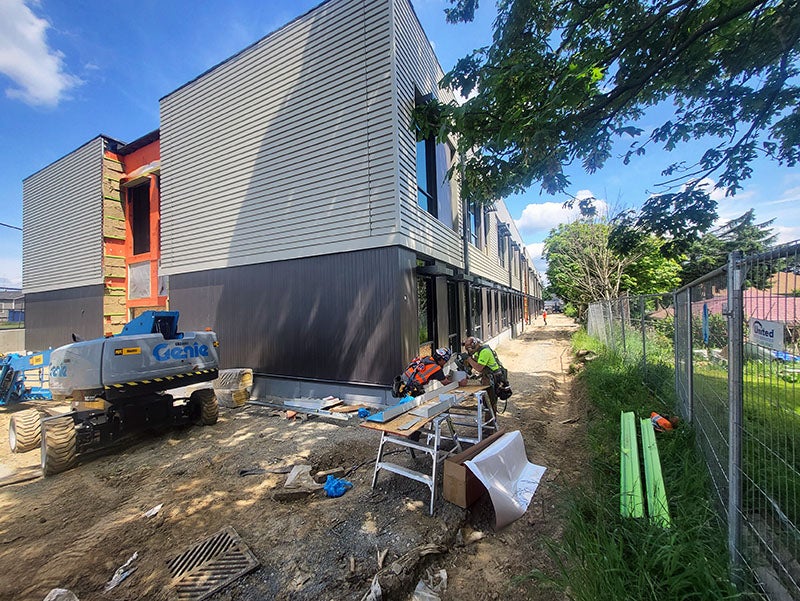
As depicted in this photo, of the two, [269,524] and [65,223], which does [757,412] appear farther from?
[65,223]

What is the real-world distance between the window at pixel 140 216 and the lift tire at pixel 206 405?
1004 cm

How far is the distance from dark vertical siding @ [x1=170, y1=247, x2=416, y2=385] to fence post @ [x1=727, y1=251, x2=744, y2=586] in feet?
16.7

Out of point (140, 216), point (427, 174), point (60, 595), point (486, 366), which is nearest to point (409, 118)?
point (427, 174)

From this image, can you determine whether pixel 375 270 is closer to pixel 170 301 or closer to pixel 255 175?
pixel 255 175

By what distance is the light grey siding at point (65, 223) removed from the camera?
1328 cm

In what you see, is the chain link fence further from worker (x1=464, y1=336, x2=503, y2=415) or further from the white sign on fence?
worker (x1=464, y1=336, x2=503, y2=415)

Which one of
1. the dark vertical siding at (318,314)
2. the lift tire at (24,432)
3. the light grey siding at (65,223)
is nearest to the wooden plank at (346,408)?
the dark vertical siding at (318,314)

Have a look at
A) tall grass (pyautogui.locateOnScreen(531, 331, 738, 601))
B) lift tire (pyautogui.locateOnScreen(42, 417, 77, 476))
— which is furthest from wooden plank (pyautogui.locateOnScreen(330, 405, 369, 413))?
tall grass (pyautogui.locateOnScreen(531, 331, 738, 601))

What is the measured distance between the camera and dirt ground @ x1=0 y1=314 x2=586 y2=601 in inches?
101

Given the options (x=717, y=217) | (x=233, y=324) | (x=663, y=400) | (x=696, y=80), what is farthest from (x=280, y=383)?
(x=696, y=80)

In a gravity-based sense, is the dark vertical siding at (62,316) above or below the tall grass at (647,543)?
above

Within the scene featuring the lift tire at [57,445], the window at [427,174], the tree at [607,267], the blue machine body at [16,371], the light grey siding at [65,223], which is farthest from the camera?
the tree at [607,267]

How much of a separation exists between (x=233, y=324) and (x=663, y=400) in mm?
9551

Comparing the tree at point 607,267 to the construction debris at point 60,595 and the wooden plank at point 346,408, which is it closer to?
the wooden plank at point 346,408
